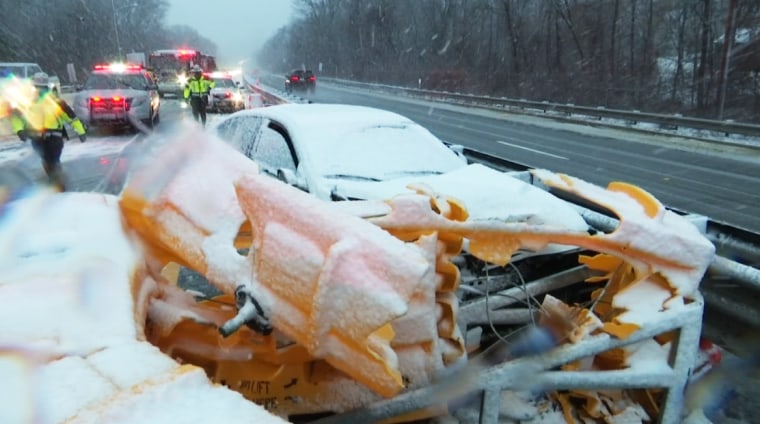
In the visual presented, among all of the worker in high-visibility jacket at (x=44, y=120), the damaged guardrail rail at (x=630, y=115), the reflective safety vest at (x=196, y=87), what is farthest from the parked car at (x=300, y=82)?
the worker in high-visibility jacket at (x=44, y=120)

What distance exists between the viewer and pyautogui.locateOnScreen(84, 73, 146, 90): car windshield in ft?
56.2

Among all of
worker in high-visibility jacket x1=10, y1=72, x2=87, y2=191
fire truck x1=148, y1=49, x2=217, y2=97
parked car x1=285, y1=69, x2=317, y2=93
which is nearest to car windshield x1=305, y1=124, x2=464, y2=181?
worker in high-visibility jacket x1=10, y1=72, x2=87, y2=191

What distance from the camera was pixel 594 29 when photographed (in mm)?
33844

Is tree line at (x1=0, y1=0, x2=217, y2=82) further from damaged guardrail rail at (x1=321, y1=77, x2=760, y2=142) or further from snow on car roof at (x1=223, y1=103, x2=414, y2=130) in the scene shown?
snow on car roof at (x1=223, y1=103, x2=414, y2=130)

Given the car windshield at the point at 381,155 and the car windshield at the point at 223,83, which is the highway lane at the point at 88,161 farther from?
the car windshield at the point at 223,83

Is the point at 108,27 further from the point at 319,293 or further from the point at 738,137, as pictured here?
the point at 319,293

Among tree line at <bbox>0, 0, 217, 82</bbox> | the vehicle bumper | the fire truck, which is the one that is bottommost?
the vehicle bumper

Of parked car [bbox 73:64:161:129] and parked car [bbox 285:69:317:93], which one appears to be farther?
parked car [bbox 285:69:317:93]

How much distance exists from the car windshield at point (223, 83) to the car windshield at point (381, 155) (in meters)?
20.7

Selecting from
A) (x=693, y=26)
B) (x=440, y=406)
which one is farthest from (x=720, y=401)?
(x=693, y=26)

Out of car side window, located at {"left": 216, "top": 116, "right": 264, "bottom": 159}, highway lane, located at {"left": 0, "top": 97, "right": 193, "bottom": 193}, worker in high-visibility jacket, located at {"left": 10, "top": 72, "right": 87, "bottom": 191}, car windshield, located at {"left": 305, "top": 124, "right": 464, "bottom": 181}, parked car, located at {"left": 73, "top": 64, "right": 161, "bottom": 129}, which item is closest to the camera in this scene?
car windshield, located at {"left": 305, "top": 124, "right": 464, "bottom": 181}

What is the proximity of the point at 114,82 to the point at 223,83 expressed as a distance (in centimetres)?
761

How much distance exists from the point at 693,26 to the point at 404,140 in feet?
95.9

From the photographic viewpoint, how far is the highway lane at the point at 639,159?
9.34m
